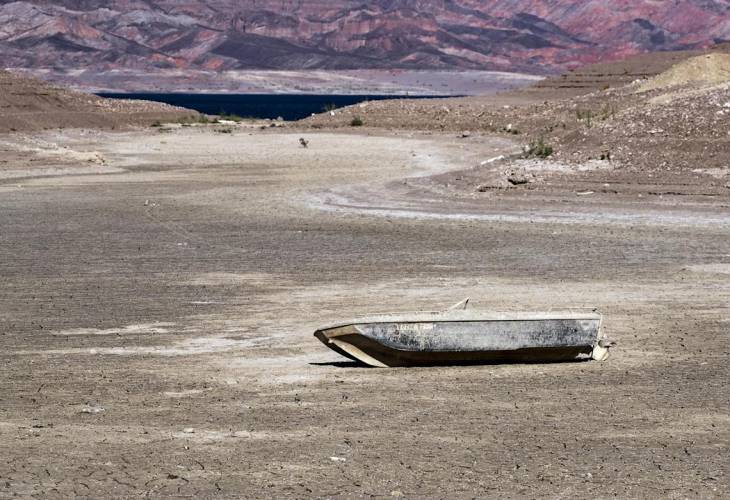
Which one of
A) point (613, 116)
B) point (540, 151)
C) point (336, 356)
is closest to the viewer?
point (336, 356)

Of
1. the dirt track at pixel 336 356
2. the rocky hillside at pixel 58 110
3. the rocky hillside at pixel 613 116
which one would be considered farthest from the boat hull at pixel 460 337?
the rocky hillside at pixel 58 110

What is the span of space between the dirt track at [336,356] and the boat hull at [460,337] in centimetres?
18

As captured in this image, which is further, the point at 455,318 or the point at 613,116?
the point at 613,116

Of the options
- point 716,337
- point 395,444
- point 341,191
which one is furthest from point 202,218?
point 395,444

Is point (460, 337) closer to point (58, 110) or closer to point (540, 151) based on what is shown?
point (540, 151)

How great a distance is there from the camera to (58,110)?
59.5 m

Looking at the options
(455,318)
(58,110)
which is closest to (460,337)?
(455,318)

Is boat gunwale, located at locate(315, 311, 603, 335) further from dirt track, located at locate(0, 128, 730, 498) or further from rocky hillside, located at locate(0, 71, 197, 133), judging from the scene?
rocky hillside, located at locate(0, 71, 197, 133)

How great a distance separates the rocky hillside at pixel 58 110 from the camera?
5519 centimetres

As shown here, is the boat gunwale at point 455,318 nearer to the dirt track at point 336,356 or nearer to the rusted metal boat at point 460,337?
the rusted metal boat at point 460,337

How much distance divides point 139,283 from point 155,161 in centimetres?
2377

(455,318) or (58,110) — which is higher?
(455,318)

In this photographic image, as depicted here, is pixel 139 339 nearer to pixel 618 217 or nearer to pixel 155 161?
pixel 618 217

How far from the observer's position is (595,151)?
3164 centimetres
